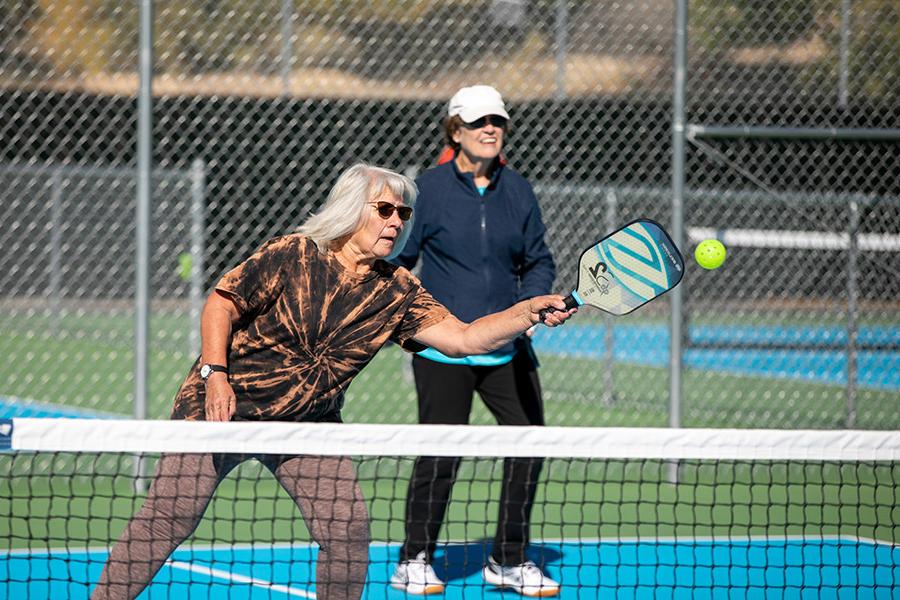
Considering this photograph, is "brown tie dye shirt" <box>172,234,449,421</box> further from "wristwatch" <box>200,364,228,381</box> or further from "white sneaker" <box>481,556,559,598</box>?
"white sneaker" <box>481,556,559,598</box>

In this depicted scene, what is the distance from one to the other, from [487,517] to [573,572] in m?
0.78

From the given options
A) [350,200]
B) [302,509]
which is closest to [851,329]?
[350,200]

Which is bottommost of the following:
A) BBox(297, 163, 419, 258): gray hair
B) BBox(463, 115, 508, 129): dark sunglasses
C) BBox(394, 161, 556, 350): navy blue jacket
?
BBox(297, 163, 419, 258): gray hair

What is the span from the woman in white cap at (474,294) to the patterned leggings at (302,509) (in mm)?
1324

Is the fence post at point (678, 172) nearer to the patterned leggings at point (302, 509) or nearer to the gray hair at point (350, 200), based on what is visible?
the gray hair at point (350, 200)

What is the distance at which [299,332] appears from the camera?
3.92 m

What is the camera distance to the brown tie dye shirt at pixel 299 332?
3.90 metres

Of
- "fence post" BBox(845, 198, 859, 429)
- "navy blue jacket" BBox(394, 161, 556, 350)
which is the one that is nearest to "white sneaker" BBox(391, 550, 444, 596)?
"navy blue jacket" BBox(394, 161, 556, 350)

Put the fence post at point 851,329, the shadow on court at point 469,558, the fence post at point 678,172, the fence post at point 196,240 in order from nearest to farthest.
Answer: the shadow on court at point 469,558 < the fence post at point 678,172 < the fence post at point 851,329 < the fence post at point 196,240

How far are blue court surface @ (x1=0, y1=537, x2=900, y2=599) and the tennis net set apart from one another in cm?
1

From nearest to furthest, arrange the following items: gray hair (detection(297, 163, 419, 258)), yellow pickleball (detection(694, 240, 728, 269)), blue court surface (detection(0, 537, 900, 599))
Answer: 1. gray hair (detection(297, 163, 419, 258))
2. yellow pickleball (detection(694, 240, 728, 269))
3. blue court surface (detection(0, 537, 900, 599))

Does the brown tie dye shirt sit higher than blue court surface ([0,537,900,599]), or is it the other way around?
the brown tie dye shirt

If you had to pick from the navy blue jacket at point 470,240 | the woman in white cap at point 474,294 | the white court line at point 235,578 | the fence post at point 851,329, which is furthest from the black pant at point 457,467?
the fence post at point 851,329

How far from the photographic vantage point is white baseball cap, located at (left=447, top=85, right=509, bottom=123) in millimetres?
5129
